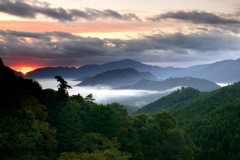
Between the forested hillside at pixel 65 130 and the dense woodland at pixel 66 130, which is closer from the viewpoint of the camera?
the forested hillside at pixel 65 130

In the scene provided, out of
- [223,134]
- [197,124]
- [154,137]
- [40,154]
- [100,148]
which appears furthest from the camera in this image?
[197,124]

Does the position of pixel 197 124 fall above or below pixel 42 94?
below

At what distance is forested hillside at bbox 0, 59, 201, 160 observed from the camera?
30.5m

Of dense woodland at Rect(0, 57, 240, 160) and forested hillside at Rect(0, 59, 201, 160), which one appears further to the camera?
dense woodland at Rect(0, 57, 240, 160)

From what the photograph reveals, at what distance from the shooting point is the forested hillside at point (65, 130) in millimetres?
30481

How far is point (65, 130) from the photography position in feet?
145

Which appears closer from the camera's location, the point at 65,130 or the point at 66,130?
the point at 65,130

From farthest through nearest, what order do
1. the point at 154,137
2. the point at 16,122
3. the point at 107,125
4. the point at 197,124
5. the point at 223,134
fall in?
the point at 197,124 < the point at 223,134 < the point at 154,137 < the point at 107,125 < the point at 16,122

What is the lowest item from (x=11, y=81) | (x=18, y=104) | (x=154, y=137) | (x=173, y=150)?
(x=173, y=150)

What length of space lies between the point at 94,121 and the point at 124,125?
434 inches

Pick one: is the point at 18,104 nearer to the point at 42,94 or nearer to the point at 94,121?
the point at 42,94

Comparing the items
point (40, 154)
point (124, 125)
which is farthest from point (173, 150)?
point (40, 154)

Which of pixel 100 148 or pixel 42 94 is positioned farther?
pixel 42 94

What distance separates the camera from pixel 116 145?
42.3 metres
